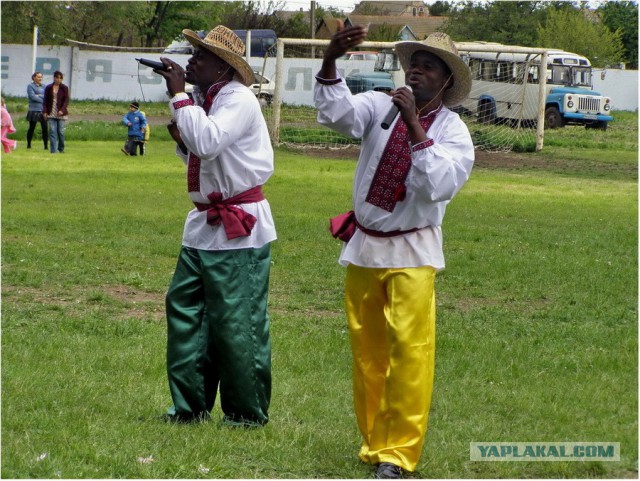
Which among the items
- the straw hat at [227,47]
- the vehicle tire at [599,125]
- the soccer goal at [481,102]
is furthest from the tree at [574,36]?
the straw hat at [227,47]

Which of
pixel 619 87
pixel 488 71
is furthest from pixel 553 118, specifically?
pixel 619 87

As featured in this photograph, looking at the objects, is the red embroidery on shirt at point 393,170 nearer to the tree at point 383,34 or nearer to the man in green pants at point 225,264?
the man in green pants at point 225,264

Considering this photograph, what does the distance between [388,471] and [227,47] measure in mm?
2250

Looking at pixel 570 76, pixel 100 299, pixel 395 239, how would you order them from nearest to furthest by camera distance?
pixel 395 239
pixel 100 299
pixel 570 76

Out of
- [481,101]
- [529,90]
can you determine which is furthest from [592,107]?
[481,101]

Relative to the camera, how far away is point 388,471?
4922 millimetres

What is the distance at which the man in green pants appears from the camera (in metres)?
5.59

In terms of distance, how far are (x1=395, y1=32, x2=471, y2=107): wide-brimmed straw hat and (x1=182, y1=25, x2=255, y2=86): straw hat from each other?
2.81ft

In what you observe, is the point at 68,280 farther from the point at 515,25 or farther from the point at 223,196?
the point at 515,25

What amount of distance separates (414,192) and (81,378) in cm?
263

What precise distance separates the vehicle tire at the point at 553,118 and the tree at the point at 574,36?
15.1m

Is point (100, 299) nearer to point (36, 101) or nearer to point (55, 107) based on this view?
point (55, 107)

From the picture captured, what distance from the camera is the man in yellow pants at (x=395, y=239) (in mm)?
4957

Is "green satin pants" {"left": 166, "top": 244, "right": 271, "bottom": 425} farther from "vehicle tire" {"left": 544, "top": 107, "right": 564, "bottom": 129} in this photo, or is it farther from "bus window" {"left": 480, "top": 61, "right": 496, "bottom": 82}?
"vehicle tire" {"left": 544, "top": 107, "right": 564, "bottom": 129}
